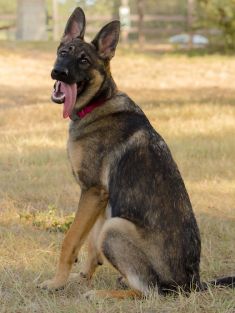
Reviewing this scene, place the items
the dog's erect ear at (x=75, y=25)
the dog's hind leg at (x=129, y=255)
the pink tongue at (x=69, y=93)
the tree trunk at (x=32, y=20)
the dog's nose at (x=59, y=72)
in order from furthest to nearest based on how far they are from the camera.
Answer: the tree trunk at (x=32, y=20), the dog's erect ear at (x=75, y=25), the pink tongue at (x=69, y=93), the dog's nose at (x=59, y=72), the dog's hind leg at (x=129, y=255)

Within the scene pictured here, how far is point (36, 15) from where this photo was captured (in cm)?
3838

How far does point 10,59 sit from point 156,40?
14398 millimetres

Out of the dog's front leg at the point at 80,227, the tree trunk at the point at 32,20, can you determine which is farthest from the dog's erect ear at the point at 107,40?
the tree trunk at the point at 32,20

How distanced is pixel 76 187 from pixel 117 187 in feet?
11.6

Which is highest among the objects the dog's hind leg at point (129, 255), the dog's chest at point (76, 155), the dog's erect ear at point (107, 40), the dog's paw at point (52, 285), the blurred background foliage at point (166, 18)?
the dog's erect ear at point (107, 40)

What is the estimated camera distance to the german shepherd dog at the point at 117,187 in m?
4.92

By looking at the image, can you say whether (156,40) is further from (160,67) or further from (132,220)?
(132,220)

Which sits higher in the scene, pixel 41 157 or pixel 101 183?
pixel 101 183

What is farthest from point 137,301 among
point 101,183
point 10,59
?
point 10,59

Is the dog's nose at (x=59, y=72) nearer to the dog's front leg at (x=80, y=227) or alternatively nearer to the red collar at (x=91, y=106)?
the red collar at (x=91, y=106)

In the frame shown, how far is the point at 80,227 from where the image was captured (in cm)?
515

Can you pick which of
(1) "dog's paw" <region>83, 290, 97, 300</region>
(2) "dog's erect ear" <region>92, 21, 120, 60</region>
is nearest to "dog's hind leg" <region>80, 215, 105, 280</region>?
(1) "dog's paw" <region>83, 290, 97, 300</region>

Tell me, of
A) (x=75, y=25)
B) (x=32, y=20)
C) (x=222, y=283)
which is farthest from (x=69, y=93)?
(x=32, y=20)

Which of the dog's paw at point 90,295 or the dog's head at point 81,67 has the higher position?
the dog's head at point 81,67
